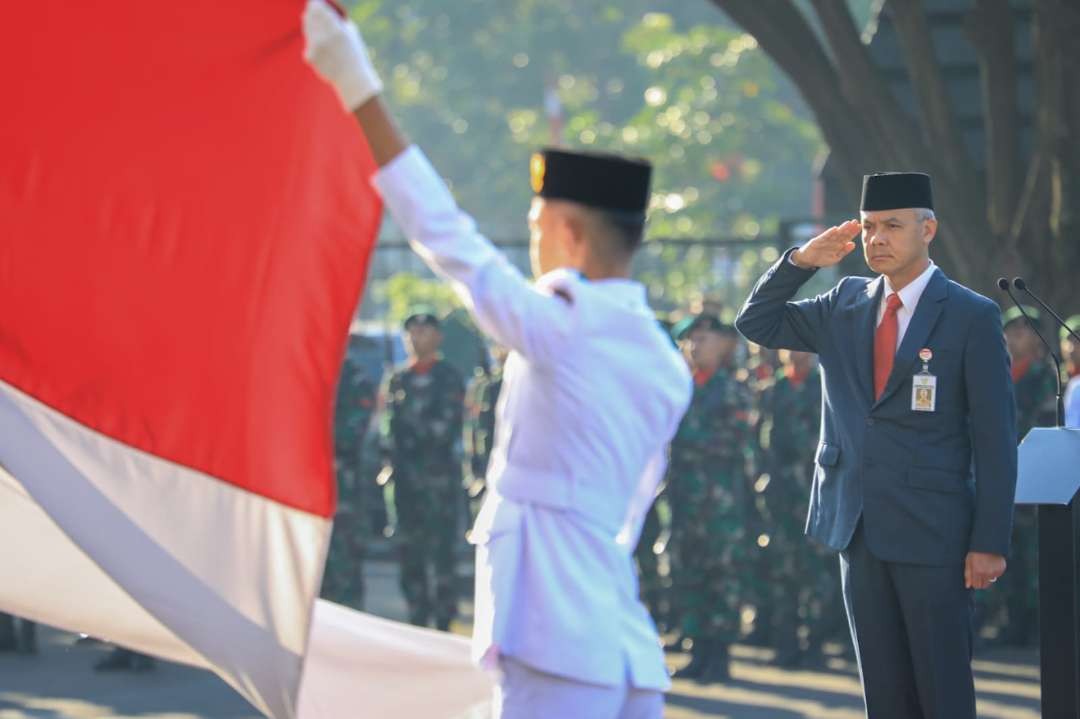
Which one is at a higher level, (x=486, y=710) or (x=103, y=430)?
(x=103, y=430)

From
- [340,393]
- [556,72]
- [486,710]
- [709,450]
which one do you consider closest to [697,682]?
[709,450]

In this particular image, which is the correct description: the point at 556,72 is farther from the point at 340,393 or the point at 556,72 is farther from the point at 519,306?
the point at 519,306

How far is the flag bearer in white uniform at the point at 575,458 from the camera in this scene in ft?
12.3

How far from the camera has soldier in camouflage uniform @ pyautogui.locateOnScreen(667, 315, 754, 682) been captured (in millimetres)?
10789

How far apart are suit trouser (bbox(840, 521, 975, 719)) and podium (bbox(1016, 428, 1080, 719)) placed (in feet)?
1.59

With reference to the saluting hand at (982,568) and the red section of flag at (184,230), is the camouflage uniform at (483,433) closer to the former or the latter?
the saluting hand at (982,568)

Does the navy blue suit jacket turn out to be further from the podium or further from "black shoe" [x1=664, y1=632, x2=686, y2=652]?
"black shoe" [x1=664, y1=632, x2=686, y2=652]

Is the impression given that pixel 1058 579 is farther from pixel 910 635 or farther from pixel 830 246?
pixel 830 246

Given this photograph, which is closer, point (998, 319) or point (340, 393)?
point (998, 319)

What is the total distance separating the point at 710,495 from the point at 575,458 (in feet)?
23.5

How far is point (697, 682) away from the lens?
396 inches

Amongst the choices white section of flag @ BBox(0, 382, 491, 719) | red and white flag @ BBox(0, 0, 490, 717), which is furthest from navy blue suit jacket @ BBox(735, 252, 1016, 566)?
red and white flag @ BBox(0, 0, 490, 717)

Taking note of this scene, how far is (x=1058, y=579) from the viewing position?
5.79 m

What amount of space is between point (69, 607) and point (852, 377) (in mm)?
2302
